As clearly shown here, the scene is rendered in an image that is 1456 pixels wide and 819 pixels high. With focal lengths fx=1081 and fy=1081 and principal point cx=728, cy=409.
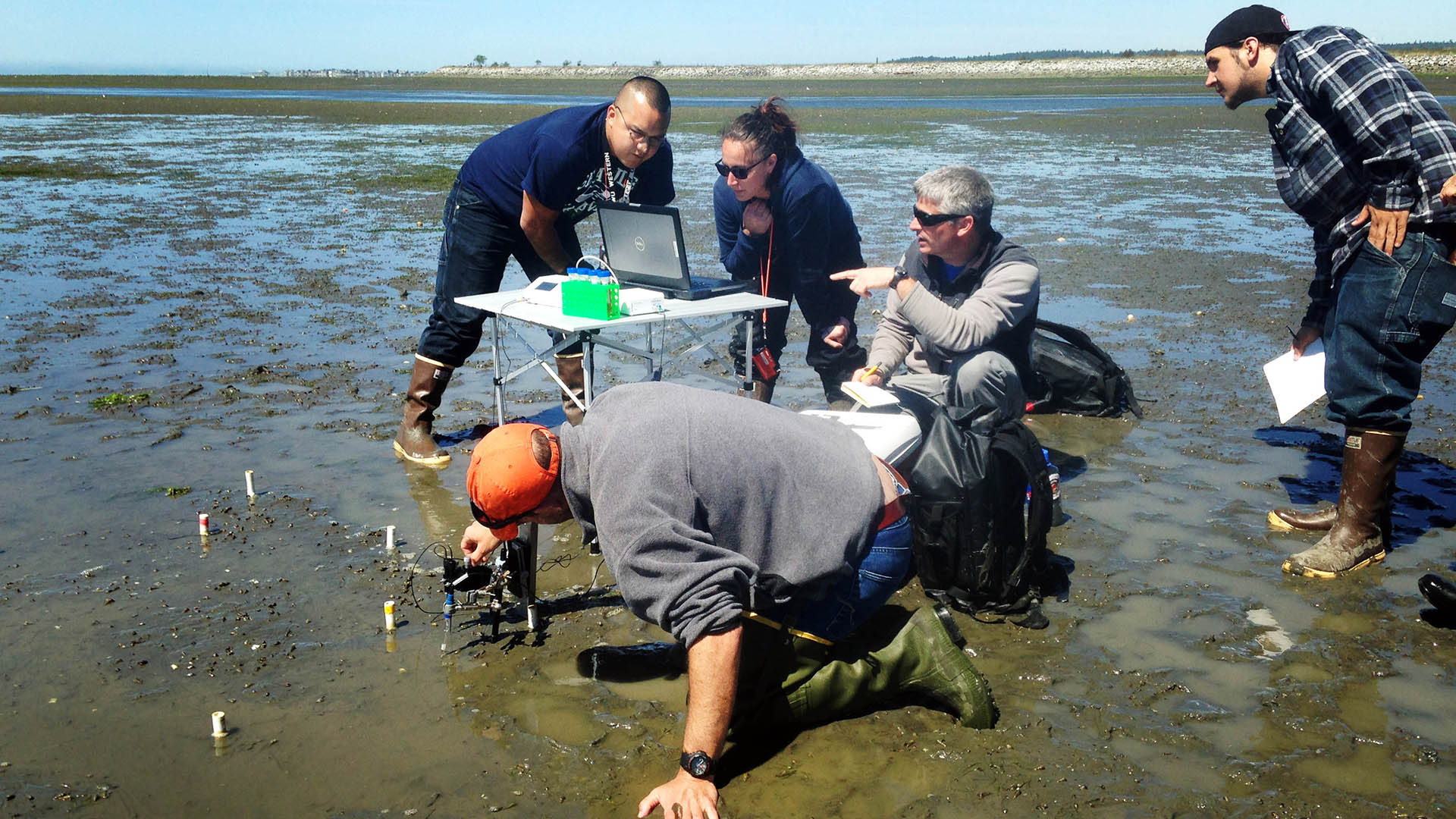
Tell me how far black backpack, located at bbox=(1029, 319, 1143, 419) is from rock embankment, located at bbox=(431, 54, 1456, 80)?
59.0 meters

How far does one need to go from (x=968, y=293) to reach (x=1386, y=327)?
174 cm

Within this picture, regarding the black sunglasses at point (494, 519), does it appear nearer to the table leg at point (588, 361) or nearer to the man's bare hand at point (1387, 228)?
the table leg at point (588, 361)

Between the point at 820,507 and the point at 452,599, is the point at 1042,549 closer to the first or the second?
the point at 820,507

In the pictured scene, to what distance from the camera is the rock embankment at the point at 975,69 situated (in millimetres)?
84375

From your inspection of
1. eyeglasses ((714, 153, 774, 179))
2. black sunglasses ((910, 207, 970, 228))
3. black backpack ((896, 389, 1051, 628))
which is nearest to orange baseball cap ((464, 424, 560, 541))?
black backpack ((896, 389, 1051, 628))

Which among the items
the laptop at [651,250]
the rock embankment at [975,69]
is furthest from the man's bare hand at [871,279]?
the rock embankment at [975,69]

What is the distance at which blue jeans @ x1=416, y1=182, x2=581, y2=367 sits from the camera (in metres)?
6.11

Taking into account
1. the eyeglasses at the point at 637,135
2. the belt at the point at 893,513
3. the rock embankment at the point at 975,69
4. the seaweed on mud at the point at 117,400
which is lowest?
the seaweed on mud at the point at 117,400

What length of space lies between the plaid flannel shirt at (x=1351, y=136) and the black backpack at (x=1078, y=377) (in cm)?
214

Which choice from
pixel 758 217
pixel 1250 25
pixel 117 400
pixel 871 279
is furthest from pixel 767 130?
pixel 117 400

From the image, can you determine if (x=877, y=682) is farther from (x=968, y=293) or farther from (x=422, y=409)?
(x=422, y=409)

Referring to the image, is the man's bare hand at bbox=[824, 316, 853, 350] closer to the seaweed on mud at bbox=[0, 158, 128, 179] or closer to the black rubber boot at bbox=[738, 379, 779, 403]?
the black rubber boot at bbox=[738, 379, 779, 403]

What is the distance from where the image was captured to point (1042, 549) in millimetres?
4379

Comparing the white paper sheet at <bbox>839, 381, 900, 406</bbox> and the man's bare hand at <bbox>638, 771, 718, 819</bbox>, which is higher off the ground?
the white paper sheet at <bbox>839, 381, 900, 406</bbox>
